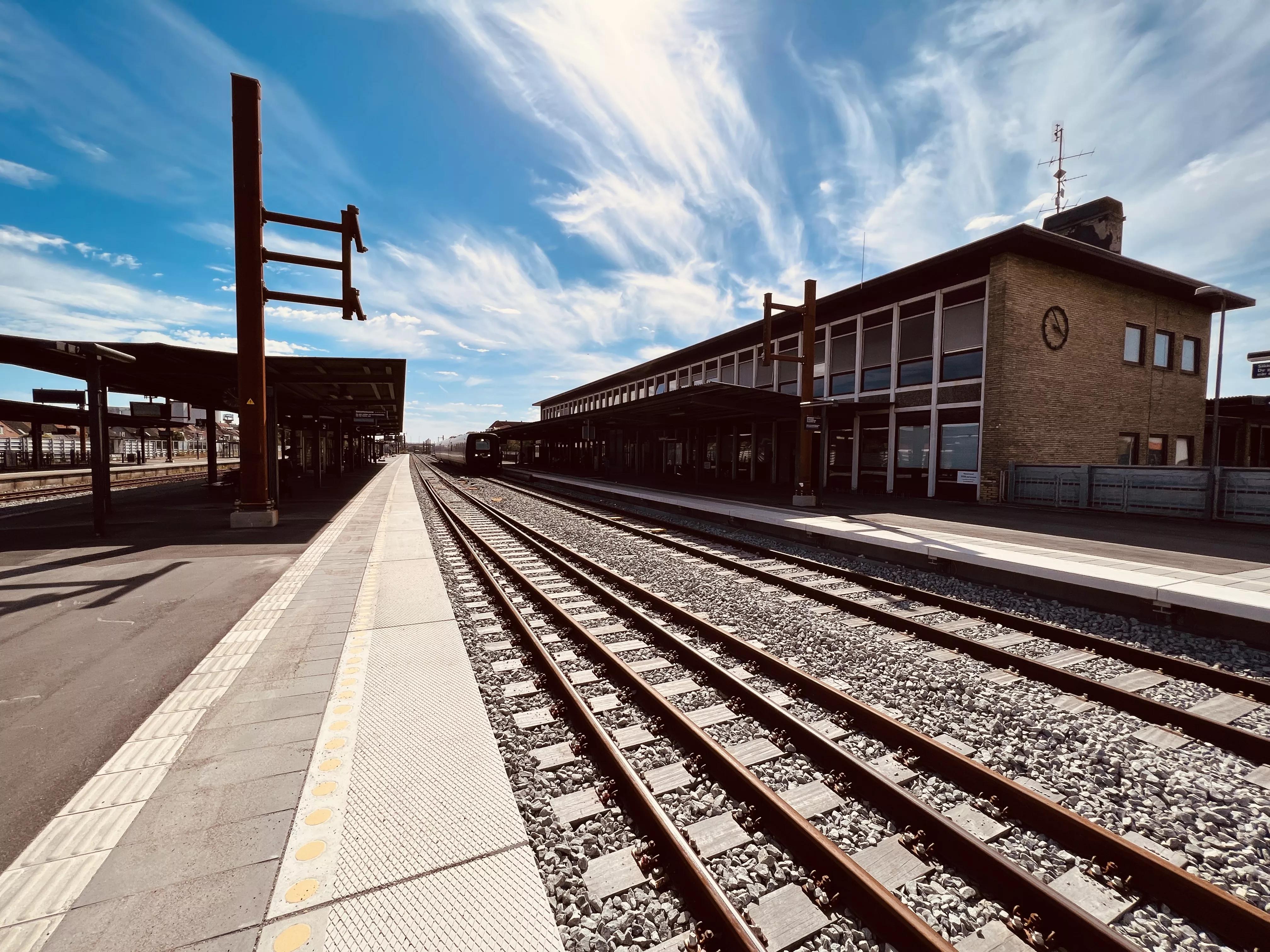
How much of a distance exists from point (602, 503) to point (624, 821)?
53.9ft

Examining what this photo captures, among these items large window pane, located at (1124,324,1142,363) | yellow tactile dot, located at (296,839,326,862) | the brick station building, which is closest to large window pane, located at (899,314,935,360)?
the brick station building

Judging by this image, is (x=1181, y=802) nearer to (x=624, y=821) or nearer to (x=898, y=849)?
(x=898, y=849)

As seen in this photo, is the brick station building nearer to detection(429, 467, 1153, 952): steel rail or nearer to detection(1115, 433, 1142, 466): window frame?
detection(1115, 433, 1142, 466): window frame

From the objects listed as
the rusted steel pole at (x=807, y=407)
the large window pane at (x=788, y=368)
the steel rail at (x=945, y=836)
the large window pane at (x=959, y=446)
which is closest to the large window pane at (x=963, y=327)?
the large window pane at (x=959, y=446)

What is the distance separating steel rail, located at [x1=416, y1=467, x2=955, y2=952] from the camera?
2.08 metres

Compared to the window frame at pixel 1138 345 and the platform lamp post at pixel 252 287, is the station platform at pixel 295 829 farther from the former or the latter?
the window frame at pixel 1138 345

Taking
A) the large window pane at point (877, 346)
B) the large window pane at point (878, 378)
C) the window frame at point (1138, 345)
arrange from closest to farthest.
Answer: the window frame at point (1138, 345), the large window pane at point (878, 378), the large window pane at point (877, 346)

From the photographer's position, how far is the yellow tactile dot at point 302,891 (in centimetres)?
216

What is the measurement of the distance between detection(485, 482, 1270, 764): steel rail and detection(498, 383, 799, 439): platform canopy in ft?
37.3

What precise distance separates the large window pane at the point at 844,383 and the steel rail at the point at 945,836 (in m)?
18.9

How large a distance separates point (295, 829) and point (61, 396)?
46.5ft

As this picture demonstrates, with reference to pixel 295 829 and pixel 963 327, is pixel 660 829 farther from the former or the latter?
pixel 963 327

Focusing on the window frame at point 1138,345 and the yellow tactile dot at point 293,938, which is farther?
the window frame at point 1138,345

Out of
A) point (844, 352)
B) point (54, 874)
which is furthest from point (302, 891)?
point (844, 352)
